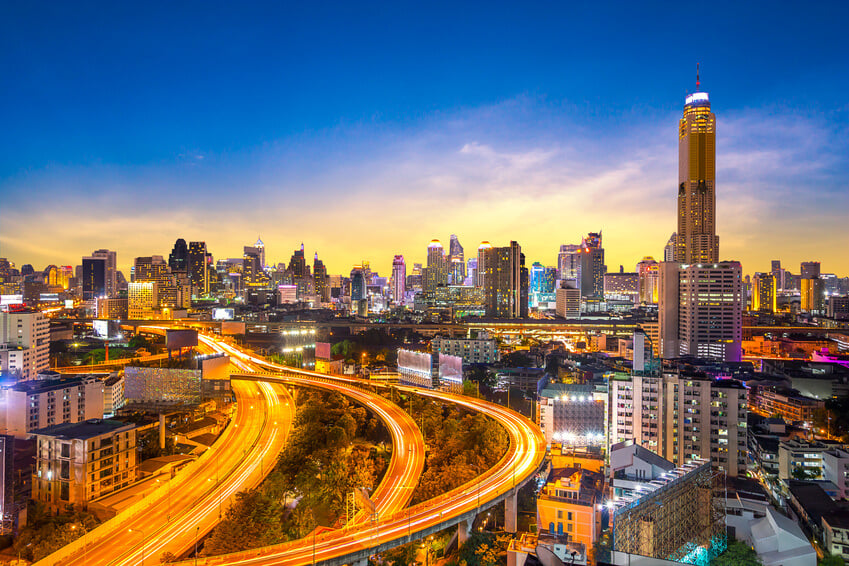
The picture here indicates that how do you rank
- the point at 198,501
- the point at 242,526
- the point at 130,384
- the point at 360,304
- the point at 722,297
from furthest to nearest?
the point at 360,304, the point at 722,297, the point at 130,384, the point at 198,501, the point at 242,526

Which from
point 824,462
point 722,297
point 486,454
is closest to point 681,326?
point 722,297

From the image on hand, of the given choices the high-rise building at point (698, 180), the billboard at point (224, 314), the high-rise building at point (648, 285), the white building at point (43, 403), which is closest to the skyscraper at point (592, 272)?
the high-rise building at point (648, 285)

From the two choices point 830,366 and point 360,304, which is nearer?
point 830,366

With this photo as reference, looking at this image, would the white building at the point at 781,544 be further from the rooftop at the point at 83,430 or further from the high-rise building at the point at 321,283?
the high-rise building at the point at 321,283

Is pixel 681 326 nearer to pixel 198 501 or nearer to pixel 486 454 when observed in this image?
pixel 486 454

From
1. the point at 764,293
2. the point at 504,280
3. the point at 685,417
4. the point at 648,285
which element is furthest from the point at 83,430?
the point at 648,285

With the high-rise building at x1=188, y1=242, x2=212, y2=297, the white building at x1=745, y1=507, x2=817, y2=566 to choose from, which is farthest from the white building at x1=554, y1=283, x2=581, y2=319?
the high-rise building at x1=188, y1=242, x2=212, y2=297
